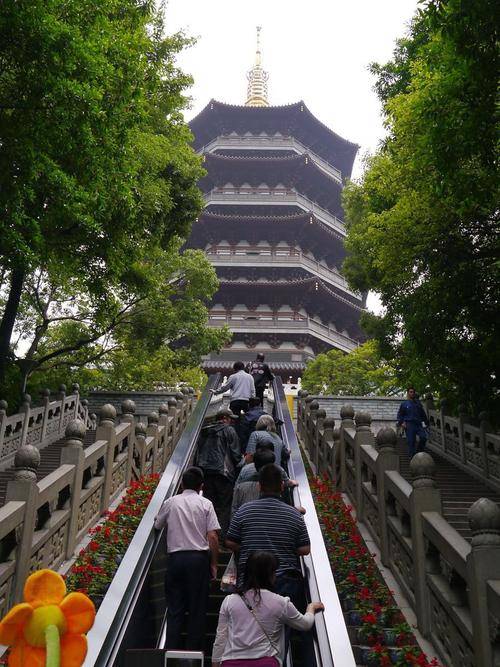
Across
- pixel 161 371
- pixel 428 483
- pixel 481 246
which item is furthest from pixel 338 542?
pixel 161 371

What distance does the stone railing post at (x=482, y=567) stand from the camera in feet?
10.9

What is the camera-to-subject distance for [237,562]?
11.7ft

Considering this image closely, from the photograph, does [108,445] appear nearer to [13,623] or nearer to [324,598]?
[324,598]

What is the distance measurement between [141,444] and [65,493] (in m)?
2.97

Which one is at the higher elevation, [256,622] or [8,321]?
[8,321]

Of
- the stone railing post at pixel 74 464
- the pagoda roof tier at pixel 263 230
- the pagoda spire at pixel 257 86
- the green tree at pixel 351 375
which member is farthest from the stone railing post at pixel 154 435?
the pagoda spire at pixel 257 86

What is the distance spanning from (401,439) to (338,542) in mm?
6335

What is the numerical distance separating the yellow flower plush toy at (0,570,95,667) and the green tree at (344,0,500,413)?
5.45 metres

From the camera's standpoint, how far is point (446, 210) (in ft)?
28.9

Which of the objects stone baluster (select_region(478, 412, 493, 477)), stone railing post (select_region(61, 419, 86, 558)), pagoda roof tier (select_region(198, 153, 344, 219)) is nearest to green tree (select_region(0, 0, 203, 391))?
stone railing post (select_region(61, 419, 86, 558))

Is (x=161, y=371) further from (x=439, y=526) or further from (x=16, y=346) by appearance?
(x=439, y=526)

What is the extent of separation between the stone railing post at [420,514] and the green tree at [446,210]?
120 inches

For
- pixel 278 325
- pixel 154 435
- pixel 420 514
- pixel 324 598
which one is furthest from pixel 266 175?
pixel 324 598

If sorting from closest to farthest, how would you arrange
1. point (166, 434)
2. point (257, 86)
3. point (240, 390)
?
A: point (240, 390), point (166, 434), point (257, 86)
